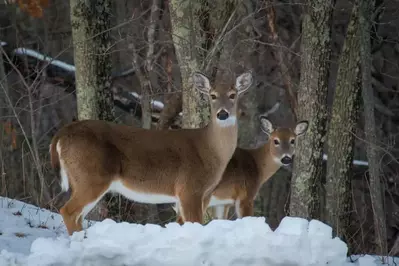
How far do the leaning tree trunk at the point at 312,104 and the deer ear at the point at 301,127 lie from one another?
21 cm

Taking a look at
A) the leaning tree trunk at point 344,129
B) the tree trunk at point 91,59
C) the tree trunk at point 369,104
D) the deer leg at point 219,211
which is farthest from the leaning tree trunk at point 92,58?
the tree trunk at point 369,104

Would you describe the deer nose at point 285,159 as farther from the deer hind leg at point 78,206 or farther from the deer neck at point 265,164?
the deer hind leg at point 78,206

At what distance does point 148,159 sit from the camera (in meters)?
10.1

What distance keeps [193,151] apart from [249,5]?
5294 mm

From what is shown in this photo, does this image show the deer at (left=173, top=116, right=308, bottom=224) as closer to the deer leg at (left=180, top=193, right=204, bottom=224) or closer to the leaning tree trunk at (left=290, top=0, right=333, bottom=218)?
the leaning tree trunk at (left=290, top=0, right=333, bottom=218)

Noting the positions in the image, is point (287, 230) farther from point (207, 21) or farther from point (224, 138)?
point (207, 21)

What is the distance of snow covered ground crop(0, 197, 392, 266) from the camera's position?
7.10 m

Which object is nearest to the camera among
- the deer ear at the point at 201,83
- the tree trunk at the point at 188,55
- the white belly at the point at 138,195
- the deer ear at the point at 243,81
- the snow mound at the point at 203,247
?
the snow mound at the point at 203,247

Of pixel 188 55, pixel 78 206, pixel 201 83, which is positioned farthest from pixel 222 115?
pixel 78 206

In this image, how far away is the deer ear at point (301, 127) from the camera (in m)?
11.6

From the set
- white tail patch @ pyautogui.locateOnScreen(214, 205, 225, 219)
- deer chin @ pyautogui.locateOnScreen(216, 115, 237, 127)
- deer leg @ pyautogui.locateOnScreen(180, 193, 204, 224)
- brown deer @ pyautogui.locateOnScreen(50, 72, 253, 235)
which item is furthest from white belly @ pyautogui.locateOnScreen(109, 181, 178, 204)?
white tail patch @ pyautogui.locateOnScreen(214, 205, 225, 219)

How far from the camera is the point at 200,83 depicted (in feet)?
35.4

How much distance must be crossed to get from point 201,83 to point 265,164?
5.78 ft

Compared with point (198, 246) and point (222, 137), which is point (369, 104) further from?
point (198, 246)
